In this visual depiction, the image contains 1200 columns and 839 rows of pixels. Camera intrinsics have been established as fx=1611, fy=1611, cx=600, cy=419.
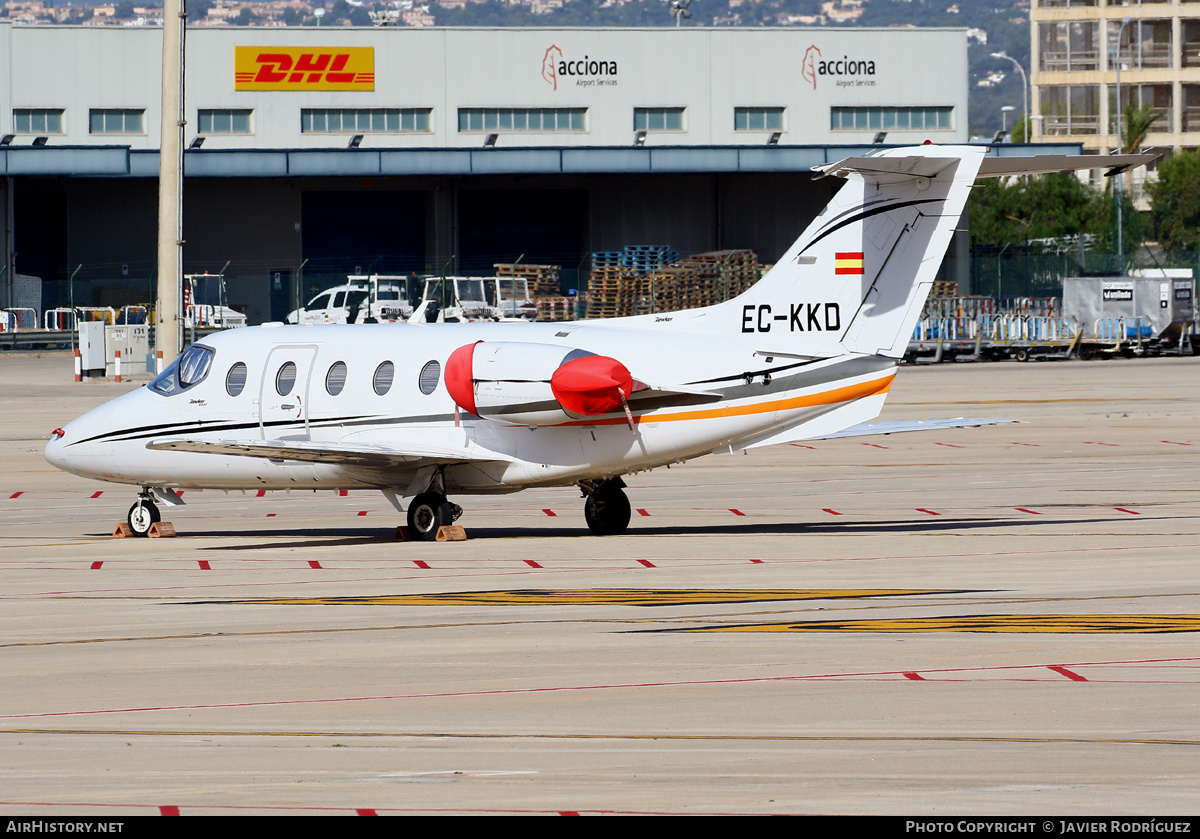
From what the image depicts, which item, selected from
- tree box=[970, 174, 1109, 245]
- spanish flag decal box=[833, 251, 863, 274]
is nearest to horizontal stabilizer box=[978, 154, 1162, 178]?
spanish flag decal box=[833, 251, 863, 274]

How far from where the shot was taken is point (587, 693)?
37.1 feet

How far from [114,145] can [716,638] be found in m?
64.3

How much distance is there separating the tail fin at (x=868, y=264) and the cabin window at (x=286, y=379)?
5.58 meters

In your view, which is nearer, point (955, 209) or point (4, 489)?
point (955, 209)

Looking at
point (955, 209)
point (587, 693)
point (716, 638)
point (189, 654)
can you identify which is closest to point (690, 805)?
point (587, 693)

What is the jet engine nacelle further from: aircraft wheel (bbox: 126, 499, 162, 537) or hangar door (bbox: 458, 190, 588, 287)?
hangar door (bbox: 458, 190, 588, 287)

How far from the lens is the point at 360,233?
79.9 m

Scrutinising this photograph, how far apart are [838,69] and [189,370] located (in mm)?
61842

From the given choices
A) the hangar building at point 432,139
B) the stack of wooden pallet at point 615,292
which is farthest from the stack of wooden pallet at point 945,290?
the stack of wooden pallet at point 615,292

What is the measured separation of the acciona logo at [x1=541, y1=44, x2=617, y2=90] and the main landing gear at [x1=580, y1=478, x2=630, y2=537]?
58138 mm

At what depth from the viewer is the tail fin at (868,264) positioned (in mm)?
18516

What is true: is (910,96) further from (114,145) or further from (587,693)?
(587,693)

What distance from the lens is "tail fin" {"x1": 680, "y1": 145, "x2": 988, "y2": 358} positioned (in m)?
18.5

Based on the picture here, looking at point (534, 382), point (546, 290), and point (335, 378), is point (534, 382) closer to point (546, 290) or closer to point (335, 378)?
point (335, 378)
